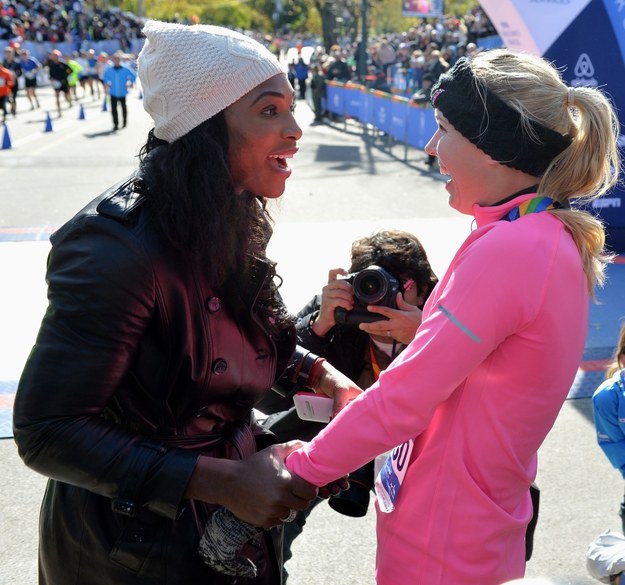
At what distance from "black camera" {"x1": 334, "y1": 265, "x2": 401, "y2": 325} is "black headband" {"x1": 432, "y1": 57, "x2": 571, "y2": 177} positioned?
3.08 ft

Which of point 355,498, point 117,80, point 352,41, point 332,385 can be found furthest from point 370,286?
point 352,41

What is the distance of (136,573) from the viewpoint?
5.39ft

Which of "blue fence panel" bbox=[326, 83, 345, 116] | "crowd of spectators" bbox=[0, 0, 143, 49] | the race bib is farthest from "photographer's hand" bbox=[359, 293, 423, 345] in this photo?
"crowd of spectators" bbox=[0, 0, 143, 49]

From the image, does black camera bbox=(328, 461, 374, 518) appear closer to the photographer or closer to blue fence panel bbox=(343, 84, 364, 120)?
the photographer

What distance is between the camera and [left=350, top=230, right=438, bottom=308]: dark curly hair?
9.38 ft

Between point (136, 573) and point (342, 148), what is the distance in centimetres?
1543

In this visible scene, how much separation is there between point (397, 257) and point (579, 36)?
5.98 meters

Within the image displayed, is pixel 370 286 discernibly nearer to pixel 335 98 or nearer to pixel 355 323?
pixel 355 323

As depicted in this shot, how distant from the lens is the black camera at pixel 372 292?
8.47ft

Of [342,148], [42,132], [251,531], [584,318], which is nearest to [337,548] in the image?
[251,531]

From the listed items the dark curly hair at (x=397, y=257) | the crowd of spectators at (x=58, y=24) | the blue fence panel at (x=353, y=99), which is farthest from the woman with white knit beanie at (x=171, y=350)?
the crowd of spectators at (x=58, y=24)

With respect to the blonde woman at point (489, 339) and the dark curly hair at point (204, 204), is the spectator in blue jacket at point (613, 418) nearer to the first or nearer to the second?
the blonde woman at point (489, 339)

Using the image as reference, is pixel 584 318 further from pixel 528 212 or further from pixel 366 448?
pixel 366 448

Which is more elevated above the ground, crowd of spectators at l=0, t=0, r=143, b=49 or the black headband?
the black headband
